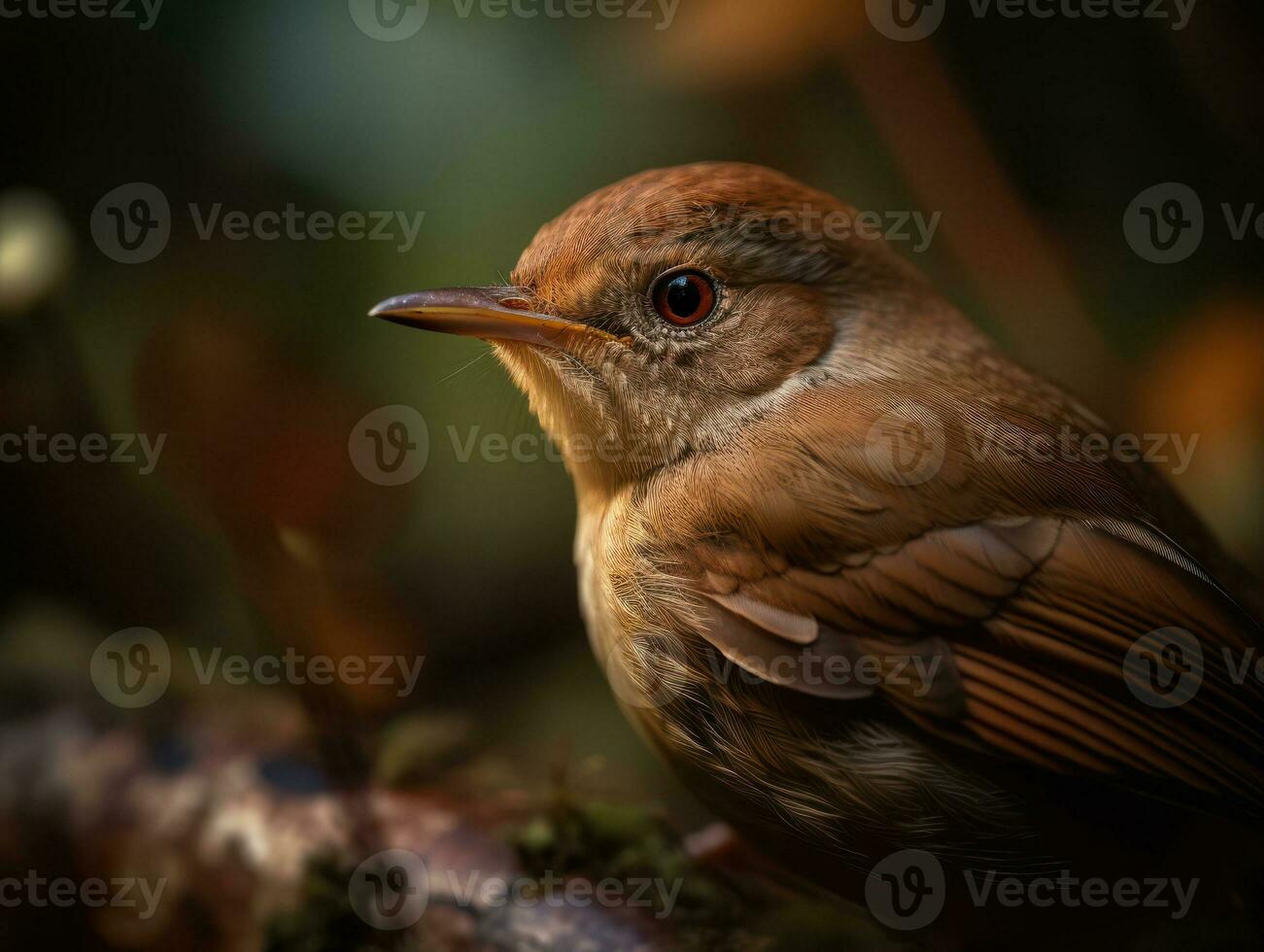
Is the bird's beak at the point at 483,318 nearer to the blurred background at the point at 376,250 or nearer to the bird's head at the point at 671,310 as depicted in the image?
the bird's head at the point at 671,310

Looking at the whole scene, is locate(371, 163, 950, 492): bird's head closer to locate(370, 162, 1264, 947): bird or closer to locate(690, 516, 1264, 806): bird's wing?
locate(370, 162, 1264, 947): bird

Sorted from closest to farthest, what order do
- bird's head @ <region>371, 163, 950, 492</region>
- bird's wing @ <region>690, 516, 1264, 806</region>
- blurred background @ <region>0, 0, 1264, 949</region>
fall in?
bird's wing @ <region>690, 516, 1264, 806</region> → bird's head @ <region>371, 163, 950, 492</region> → blurred background @ <region>0, 0, 1264, 949</region>

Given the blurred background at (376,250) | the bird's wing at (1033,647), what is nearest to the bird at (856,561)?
the bird's wing at (1033,647)

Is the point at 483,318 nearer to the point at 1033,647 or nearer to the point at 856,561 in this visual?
the point at 856,561

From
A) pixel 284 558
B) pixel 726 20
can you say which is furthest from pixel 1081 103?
pixel 284 558

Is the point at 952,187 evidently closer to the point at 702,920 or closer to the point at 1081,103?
the point at 1081,103

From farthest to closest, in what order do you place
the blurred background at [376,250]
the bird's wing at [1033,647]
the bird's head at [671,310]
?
the blurred background at [376,250] < the bird's head at [671,310] < the bird's wing at [1033,647]

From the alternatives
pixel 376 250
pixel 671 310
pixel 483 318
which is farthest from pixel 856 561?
pixel 376 250

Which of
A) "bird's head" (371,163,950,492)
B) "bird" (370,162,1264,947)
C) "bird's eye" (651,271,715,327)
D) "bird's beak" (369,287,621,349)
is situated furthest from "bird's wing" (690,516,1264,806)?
"bird's beak" (369,287,621,349)
